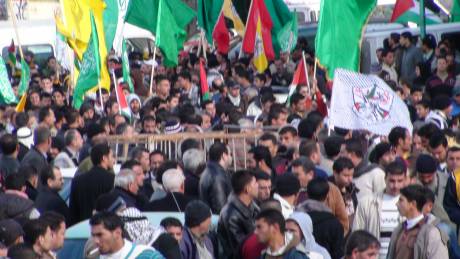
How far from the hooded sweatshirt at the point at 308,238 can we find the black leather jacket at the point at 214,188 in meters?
2.34

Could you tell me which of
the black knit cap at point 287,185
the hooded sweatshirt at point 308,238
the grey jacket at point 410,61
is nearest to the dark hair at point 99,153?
the black knit cap at point 287,185

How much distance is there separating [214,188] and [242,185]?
1411 mm

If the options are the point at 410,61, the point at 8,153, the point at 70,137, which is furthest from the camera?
the point at 410,61

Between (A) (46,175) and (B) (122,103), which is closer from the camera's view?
(A) (46,175)

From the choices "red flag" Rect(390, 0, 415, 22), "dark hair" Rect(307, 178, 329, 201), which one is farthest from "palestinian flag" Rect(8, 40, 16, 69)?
"dark hair" Rect(307, 178, 329, 201)

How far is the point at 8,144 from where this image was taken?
54.0 ft

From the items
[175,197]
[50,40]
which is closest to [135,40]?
[50,40]

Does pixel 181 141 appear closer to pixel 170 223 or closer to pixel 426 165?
pixel 426 165

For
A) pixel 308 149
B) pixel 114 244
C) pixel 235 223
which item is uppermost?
pixel 114 244

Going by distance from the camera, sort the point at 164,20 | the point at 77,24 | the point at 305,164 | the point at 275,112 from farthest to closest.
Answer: the point at 164,20 → the point at 77,24 → the point at 275,112 → the point at 305,164

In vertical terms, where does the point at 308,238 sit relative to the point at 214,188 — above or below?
above

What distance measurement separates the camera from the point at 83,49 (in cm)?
2206

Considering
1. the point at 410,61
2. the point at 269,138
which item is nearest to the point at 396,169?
the point at 269,138

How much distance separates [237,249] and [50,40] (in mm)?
22982
